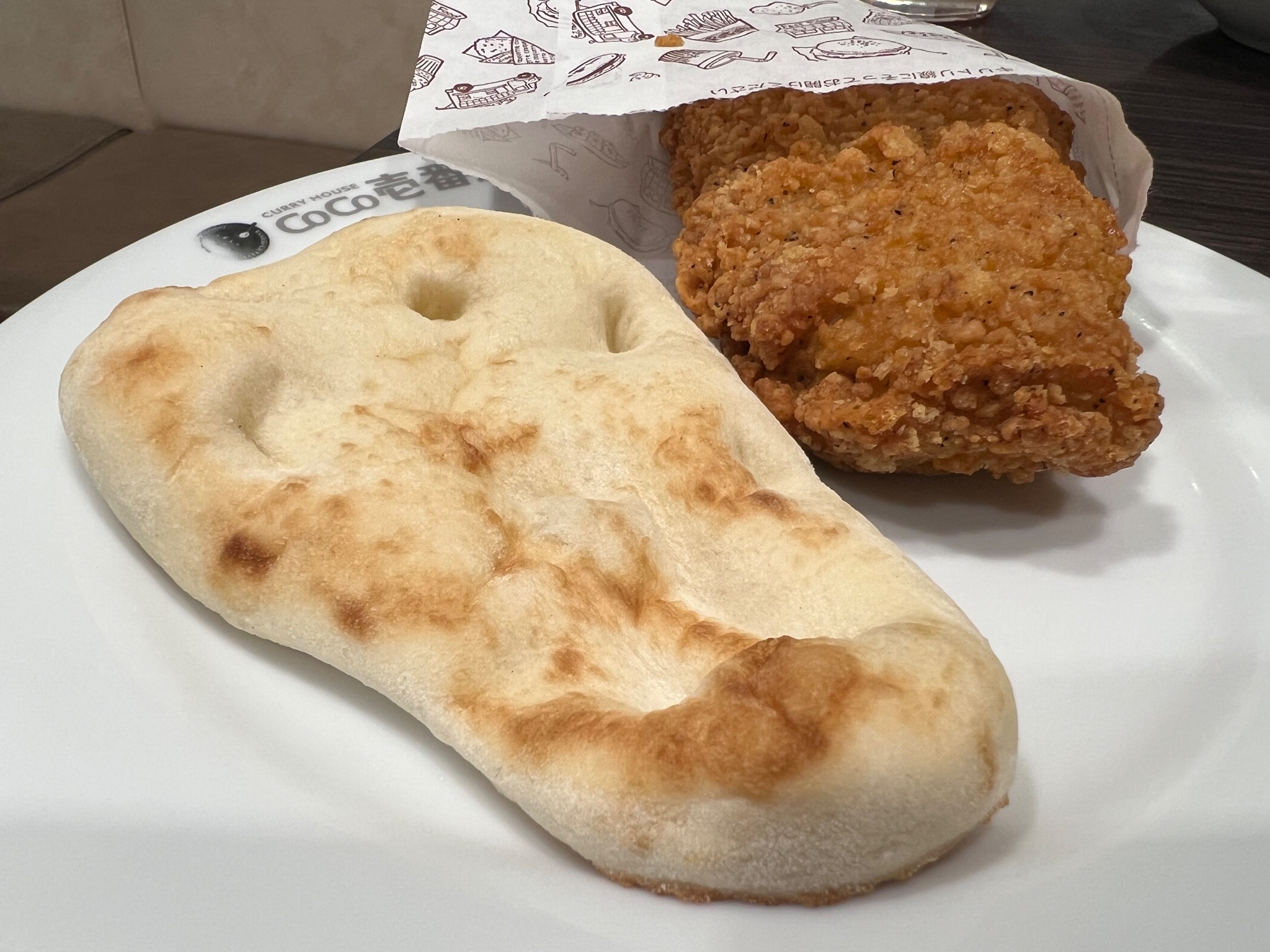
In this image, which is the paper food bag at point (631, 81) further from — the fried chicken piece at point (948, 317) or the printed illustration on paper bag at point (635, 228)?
the fried chicken piece at point (948, 317)

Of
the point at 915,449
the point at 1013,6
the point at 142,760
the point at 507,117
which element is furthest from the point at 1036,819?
the point at 1013,6

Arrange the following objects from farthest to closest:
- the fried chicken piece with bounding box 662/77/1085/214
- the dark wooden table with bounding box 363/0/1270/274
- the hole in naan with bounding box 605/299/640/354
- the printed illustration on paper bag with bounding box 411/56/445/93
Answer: the dark wooden table with bounding box 363/0/1270/274, the printed illustration on paper bag with bounding box 411/56/445/93, the fried chicken piece with bounding box 662/77/1085/214, the hole in naan with bounding box 605/299/640/354

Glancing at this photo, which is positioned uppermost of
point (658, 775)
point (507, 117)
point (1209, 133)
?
point (507, 117)

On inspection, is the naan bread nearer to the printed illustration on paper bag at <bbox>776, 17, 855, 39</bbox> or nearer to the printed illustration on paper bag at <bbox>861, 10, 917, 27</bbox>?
the printed illustration on paper bag at <bbox>776, 17, 855, 39</bbox>

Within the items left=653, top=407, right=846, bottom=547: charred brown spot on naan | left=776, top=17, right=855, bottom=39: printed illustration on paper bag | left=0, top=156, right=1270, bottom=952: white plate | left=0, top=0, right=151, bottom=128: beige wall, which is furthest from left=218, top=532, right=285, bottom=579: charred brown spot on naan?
left=0, top=0, right=151, bottom=128: beige wall

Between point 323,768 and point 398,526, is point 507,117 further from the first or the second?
point 323,768
